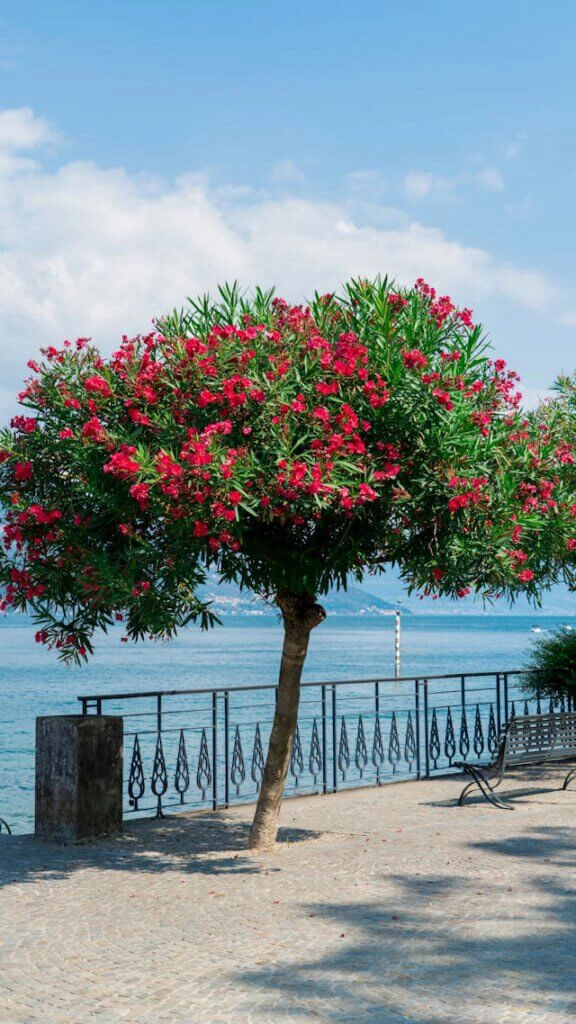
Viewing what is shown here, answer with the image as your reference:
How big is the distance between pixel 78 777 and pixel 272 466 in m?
3.48

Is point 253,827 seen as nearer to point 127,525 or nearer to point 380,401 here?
point 127,525

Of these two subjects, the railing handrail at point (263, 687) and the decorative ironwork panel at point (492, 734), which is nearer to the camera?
the railing handrail at point (263, 687)

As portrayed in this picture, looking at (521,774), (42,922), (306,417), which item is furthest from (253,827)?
(521,774)

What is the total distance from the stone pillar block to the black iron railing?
1.10 ft

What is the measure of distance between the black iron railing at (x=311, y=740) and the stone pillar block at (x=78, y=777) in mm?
336

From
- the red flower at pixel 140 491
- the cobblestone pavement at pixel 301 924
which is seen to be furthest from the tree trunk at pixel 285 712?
the red flower at pixel 140 491

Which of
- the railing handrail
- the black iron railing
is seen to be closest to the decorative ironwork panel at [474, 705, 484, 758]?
the black iron railing

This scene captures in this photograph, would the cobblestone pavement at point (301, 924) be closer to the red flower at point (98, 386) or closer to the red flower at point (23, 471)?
the red flower at point (23, 471)

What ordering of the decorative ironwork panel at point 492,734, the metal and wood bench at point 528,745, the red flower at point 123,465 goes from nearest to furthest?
the red flower at point 123,465, the metal and wood bench at point 528,745, the decorative ironwork panel at point 492,734

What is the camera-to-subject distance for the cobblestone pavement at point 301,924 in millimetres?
4805

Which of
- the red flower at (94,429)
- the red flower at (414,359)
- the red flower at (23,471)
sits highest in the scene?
the red flower at (414,359)

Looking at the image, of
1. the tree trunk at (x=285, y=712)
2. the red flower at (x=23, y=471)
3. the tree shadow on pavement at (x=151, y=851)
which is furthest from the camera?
the tree trunk at (x=285, y=712)

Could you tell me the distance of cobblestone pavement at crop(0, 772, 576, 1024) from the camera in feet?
15.8

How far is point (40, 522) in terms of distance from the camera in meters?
7.53
